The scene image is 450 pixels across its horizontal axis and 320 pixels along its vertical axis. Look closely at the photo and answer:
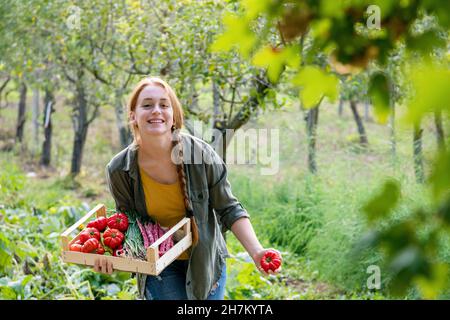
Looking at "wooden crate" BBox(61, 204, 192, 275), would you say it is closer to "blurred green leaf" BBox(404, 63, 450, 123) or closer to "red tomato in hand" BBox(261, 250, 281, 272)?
"red tomato in hand" BBox(261, 250, 281, 272)

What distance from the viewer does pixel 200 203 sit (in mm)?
2758

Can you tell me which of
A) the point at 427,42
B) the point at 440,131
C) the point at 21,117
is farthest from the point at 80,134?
the point at 427,42

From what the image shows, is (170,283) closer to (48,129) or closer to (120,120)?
(120,120)

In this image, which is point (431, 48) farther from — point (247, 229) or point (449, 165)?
point (247, 229)

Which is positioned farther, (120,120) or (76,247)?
(120,120)

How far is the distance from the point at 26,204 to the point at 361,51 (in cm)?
639

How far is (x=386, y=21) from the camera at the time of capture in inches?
30.9

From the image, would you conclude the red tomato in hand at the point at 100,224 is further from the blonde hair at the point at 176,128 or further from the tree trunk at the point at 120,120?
the tree trunk at the point at 120,120

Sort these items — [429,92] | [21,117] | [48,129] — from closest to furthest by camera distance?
1. [429,92]
2. [48,129]
3. [21,117]

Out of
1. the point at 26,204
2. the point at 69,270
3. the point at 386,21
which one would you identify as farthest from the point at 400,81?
the point at 386,21

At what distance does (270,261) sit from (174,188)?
47 centimetres

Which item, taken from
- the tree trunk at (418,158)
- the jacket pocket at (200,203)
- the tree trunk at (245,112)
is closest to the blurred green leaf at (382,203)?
the jacket pocket at (200,203)

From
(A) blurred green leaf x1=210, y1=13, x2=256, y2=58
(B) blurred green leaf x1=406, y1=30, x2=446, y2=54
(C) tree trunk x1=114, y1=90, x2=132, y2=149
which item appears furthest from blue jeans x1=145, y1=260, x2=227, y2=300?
(C) tree trunk x1=114, y1=90, x2=132, y2=149

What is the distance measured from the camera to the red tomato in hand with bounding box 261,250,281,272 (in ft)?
8.62
